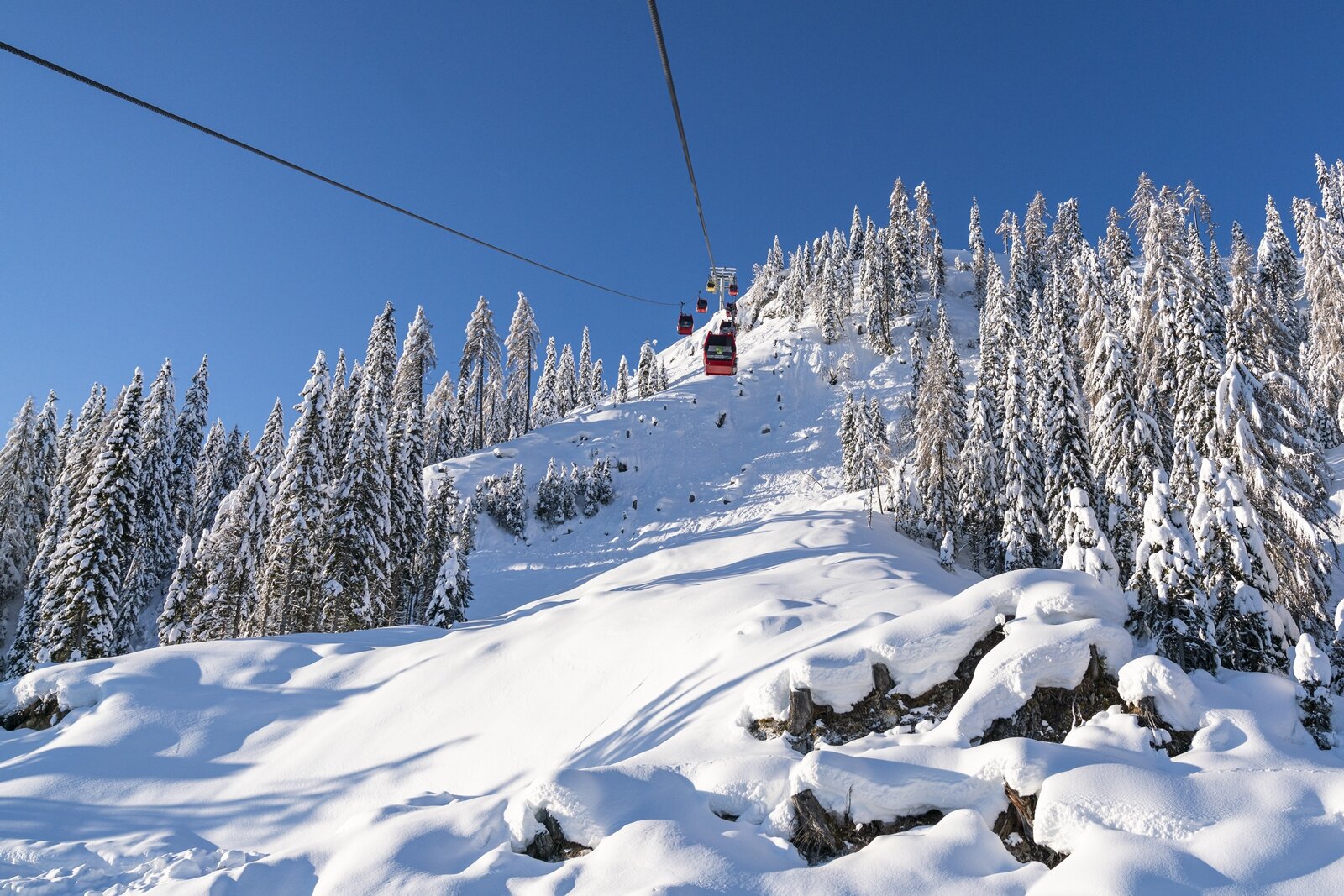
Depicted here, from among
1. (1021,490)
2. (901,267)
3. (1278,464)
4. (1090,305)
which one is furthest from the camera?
(901,267)

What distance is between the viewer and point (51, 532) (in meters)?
33.5

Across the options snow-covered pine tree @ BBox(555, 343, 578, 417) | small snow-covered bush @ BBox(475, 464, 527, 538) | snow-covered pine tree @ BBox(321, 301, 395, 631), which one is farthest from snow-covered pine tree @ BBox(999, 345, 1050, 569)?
snow-covered pine tree @ BBox(555, 343, 578, 417)

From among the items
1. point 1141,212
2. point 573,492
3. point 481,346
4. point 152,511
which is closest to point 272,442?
point 152,511

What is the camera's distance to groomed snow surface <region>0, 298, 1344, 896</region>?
4.93 m

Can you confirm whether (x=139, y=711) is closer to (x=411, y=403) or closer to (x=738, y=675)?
(x=738, y=675)

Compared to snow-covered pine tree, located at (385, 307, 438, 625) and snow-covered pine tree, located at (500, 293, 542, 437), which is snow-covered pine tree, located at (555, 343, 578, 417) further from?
snow-covered pine tree, located at (385, 307, 438, 625)

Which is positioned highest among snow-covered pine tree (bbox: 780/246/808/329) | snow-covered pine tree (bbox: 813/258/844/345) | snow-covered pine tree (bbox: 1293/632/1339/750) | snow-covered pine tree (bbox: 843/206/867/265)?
snow-covered pine tree (bbox: 843/206/867/265)

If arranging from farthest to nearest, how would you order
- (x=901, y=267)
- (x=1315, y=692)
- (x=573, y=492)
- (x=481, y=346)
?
1. (x=901, y=267)
2. (x=481, y=346)
3. (x=573, y=492)
4. (x=1315, y=692)

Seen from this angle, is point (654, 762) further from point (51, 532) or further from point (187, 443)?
point (187, 443)

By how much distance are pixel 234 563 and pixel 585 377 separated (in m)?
68.9

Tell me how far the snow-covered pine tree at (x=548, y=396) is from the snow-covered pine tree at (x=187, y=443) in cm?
4204

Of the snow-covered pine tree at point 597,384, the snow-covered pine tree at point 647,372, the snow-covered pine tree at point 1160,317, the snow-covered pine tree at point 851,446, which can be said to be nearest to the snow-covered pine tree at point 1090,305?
the snow-covered pine tree at point 1160,317

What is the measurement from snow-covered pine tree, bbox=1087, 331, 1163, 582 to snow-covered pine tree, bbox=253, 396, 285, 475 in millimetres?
36524

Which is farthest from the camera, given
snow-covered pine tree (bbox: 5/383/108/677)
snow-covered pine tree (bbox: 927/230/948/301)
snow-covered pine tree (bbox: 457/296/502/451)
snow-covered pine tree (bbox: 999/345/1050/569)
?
snow-covered pine tree (bbox: 927/230/948/301)
